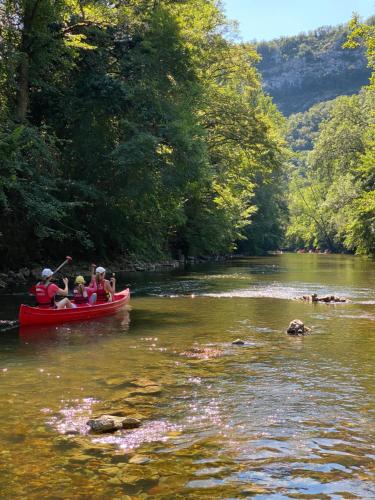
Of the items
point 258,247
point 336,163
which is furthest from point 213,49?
point 258,247

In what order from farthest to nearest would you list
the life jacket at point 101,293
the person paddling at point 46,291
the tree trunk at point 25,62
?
the tree trunk at point 25,62
the life jacket at point 101,293
the person paddling at point 46,291

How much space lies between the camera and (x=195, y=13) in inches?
1195

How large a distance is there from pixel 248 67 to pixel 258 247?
102ft

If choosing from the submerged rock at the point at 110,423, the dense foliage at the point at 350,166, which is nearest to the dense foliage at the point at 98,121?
the submerged rock at the point at 110,423

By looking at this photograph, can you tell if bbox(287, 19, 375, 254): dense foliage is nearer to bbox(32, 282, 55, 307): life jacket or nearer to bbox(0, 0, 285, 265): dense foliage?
bbox(0, 0, 285, 265): dense foliage

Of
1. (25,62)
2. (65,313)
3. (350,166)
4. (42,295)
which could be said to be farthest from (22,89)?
(350,166)

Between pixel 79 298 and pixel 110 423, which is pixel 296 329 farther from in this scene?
pixel 110 423

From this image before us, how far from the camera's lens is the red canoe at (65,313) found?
13.1 m

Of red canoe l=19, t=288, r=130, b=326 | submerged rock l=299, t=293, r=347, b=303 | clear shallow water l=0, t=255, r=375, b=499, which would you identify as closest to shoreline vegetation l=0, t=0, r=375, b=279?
red canoe l=19, t=288, r=130, b=326

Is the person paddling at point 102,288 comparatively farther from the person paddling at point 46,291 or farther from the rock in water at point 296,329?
the rock in water at point 296,329

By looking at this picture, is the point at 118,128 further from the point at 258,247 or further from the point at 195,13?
the point at 258,247

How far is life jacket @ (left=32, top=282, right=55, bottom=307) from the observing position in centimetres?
1384

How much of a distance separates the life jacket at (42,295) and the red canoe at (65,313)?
23 centimetres

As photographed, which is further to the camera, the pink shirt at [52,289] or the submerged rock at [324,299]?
the submerged rock at [324,299]
